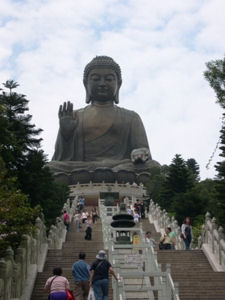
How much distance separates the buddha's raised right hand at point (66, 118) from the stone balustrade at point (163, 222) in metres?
15.6

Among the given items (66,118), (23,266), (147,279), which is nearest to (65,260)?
(23,266)

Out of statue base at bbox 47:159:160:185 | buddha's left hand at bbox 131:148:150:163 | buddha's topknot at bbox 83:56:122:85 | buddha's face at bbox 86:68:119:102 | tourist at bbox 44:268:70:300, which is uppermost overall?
buddha's topknot at bbox 83:56:122:85

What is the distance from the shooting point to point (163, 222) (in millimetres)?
18109

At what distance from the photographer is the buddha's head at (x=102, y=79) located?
37.6 metres

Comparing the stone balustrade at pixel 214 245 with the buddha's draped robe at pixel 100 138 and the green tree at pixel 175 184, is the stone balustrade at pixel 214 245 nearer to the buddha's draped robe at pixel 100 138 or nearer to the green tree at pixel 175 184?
the green tree at pixel 175 184

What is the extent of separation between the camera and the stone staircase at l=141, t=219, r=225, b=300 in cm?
907

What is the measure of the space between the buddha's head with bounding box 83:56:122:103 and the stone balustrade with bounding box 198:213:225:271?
24.9 meters

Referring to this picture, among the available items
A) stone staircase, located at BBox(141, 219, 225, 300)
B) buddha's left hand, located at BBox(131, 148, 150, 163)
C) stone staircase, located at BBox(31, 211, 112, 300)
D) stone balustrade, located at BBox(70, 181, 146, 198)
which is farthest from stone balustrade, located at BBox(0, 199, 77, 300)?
buddha's left hand, located at BBox(131, 148, 150, 163)

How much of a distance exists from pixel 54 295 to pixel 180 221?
50.3 feet

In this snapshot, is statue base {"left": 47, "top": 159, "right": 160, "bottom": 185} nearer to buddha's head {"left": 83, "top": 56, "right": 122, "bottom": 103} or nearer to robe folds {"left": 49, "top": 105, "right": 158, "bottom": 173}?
robe folds {"left": 49, "top": 105, "right": 158, "bottom": 173}

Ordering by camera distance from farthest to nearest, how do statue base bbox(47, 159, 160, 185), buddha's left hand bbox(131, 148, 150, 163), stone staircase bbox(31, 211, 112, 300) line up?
buddha's left hand bbox(131, 148, 150, 163) → statue base bbox(47, 159, 160, 185) → stone staircase bbox(31, 211, 112, 300)

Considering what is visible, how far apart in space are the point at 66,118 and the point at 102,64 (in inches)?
194

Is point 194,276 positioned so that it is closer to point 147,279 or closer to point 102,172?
point 147,279

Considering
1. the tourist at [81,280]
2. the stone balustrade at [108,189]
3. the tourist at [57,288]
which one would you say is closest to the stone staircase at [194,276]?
the tourist at [81,280]
